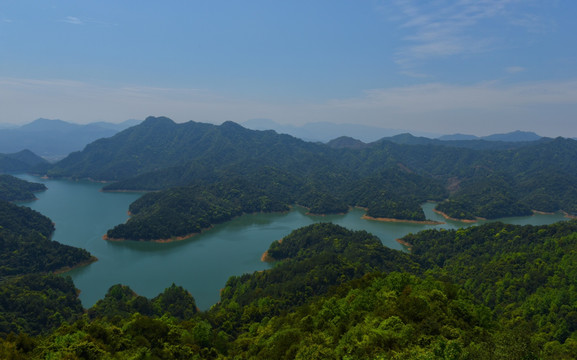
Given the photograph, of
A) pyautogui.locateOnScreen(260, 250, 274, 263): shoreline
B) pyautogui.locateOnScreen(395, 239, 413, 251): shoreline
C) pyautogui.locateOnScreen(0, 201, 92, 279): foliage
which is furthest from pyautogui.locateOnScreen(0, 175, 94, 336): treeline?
pyautogui.locateOnScreen(395, 239, 413, 251): shoreline

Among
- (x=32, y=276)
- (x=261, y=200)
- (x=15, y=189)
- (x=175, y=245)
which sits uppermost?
(x=261, y=200)

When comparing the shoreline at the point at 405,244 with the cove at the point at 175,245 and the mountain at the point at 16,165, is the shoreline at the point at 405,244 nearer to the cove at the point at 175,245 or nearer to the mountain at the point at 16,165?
the cove at the point at 175,245

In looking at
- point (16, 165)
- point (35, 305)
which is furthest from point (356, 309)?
point (16, 165)

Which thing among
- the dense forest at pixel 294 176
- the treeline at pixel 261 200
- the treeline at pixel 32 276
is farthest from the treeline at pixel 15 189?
the treeline at pixel 32 276

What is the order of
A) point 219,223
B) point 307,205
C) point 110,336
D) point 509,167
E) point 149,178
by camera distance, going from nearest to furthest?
point 110,336, point 219,223, point 307,205, point 149,178, point 509,167

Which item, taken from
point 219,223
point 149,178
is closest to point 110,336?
point 219,223

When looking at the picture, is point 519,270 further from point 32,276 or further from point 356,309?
point 32,276

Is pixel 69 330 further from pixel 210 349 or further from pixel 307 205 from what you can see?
pixel 307 205
